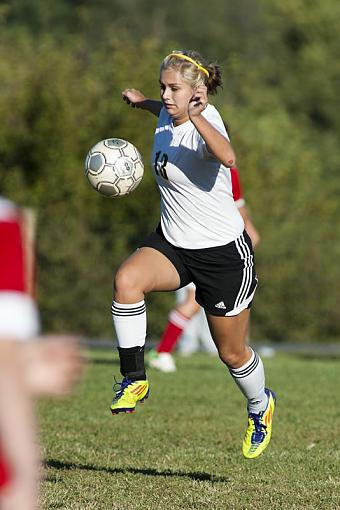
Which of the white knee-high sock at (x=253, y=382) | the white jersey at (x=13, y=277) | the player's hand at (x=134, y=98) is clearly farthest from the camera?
the player's hand at (x=134, y=98)

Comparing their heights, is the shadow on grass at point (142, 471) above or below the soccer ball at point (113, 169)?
below

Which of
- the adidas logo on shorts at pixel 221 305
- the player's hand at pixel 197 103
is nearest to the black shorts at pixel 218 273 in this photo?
the adidas logo on shorts at pixel 221 305

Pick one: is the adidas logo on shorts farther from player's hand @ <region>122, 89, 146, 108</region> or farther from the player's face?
player's hand @ <region>122, 89, 146, 108</region>

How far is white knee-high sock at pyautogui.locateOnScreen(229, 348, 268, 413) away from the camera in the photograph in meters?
6.73

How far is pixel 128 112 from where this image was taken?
27094 mm

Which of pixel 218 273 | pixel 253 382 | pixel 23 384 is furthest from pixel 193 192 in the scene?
pixel 23 384

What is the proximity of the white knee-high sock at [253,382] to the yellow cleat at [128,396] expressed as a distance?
56cm

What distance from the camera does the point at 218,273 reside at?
6.59m

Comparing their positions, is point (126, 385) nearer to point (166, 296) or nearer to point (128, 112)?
point (166, 296)

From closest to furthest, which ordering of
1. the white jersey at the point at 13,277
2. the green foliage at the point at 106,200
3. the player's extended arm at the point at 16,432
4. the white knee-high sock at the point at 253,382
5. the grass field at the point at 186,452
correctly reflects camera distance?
the player's extended arm at the point at 16,432 → the white jersey at the point at 13,277 → the grass field at the point at 186,452 → the white knee-high sock at the point at 253,382 → the green foliage at the point at 106,200

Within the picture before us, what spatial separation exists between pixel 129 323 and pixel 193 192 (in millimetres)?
851

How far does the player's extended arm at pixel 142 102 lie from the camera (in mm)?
7246

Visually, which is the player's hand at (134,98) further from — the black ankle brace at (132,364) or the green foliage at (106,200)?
the green foliage at (106,200)

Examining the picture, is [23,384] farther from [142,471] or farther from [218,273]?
[142,471]
